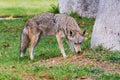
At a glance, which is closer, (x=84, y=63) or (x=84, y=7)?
(x=84, y=63)

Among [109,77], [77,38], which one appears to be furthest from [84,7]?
[109,77]

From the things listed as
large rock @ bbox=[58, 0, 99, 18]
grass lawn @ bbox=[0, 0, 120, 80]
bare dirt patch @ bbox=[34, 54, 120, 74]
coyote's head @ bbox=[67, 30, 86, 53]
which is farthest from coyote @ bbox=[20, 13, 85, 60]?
large rock @ bbox=[58, 0, 99, 18]

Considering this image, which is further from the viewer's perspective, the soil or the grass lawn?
the soil

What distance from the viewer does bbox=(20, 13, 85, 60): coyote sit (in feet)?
34.4

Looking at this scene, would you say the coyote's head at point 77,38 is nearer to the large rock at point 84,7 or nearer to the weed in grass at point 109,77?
the weed in grass at point 109,77

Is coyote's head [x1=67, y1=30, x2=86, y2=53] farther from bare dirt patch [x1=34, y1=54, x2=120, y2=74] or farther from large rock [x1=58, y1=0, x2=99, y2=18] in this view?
large rock [x1=58, y1=0, x2=99, y2=18]

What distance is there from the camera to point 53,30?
10.9 m

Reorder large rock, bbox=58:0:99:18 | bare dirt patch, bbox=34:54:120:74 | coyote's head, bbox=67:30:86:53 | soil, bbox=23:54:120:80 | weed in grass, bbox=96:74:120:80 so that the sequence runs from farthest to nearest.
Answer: large rock, bbox=58:0:99:18, coyote's head, bbox=67:30:86:53, bare dirt patch, bbox=34:54:120:74, soil, bbox=23:54:120:80, weed in grass, bbox=96:74:120:80

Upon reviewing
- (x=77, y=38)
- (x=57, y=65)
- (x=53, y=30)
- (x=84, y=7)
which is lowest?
(x=57, y=65)

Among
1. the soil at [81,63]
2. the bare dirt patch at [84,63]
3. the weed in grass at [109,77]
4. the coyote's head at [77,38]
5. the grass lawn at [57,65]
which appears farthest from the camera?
the coyote's head at [77,38]

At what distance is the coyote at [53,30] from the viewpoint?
10492 mm

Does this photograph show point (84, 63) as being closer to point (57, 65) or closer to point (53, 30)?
point (57, 65)

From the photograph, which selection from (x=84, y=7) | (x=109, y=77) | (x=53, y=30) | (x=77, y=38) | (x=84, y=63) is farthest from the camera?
(x=84, y=7)

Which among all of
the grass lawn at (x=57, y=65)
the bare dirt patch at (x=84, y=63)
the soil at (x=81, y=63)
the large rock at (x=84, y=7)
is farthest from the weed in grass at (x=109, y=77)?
the large rock at (x=84, y=7)
